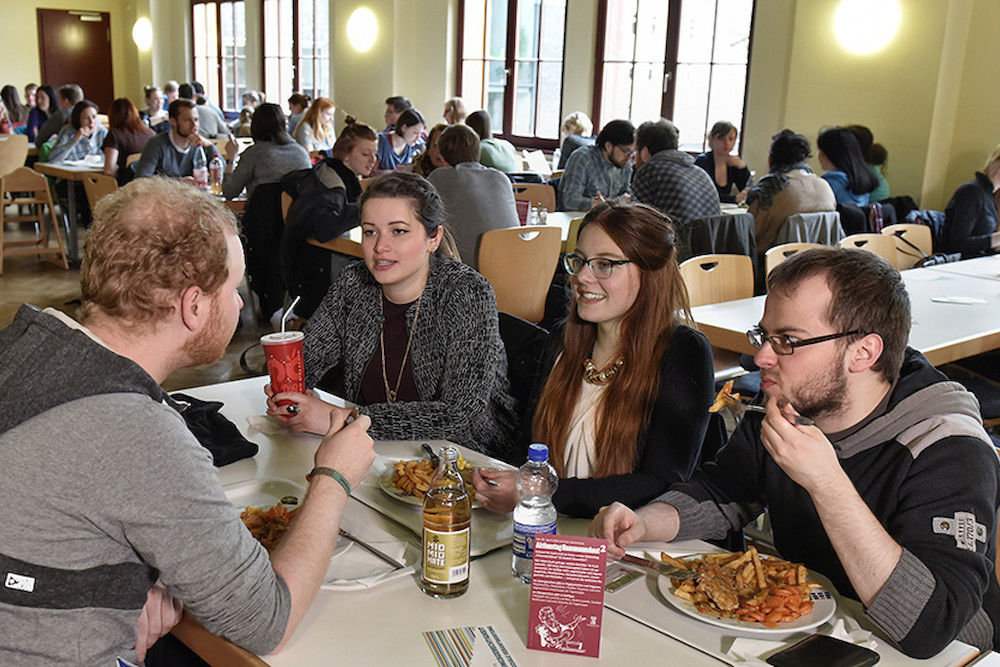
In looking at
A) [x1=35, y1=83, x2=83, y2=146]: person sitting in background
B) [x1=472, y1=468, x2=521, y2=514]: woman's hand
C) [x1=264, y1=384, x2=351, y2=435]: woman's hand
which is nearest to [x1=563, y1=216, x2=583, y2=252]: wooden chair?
[x1=264, y1=384, x2=351, y2=435]: woman's hand

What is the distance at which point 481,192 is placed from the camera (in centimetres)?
453

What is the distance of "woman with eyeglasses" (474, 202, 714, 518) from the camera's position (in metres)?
1.89

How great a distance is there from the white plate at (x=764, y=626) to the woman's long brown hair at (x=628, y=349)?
59 centimetres

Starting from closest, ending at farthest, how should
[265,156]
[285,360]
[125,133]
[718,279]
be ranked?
[285,360]
[718,279]
[265,156]
[125,133]

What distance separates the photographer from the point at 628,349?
1981 mm

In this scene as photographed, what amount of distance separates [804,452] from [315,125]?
7601mm

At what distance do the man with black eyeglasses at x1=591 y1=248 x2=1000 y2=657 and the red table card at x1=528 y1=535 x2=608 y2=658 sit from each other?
29 cm


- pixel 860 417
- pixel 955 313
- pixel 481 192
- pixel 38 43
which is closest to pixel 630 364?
pixel 860 417

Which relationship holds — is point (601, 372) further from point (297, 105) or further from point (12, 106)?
point (12, 106)

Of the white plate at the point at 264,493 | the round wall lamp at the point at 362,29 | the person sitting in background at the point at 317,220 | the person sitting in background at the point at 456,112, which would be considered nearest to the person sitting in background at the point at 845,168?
the person sitting in background at the point at 317,220

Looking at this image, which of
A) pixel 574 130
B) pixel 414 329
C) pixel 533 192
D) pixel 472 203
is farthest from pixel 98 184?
pixel 414 329

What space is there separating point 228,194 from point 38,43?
40.0ft

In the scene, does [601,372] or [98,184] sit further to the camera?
[98,184]

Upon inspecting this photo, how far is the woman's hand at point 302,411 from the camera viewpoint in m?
1.96
